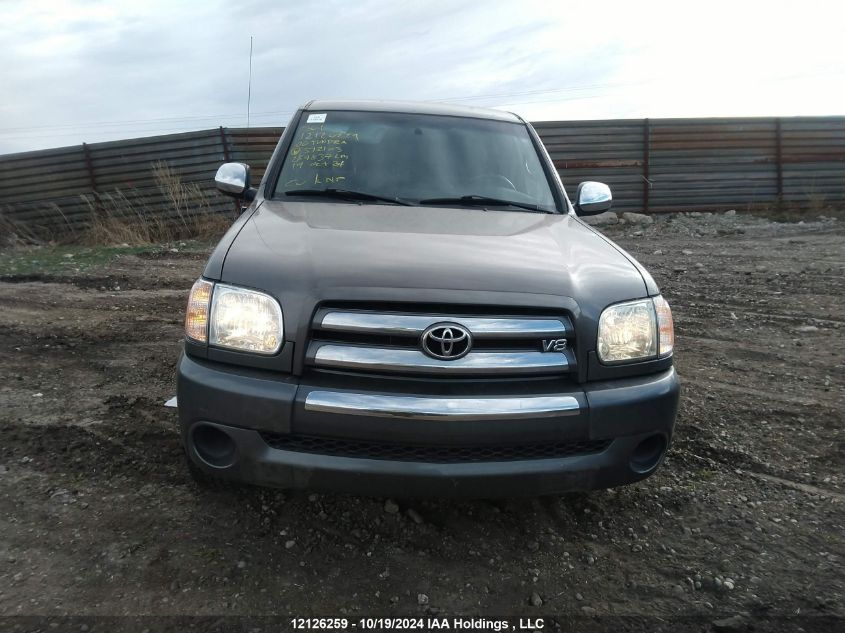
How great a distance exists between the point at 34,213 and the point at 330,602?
486 inches

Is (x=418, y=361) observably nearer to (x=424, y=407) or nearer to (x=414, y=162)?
(x=424, y=407)

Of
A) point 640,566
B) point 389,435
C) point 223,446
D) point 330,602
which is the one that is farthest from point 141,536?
point 640,566

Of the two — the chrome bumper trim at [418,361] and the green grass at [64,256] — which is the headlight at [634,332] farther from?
the green grass at [64,256]

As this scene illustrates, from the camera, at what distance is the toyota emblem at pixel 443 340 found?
6.60 feet

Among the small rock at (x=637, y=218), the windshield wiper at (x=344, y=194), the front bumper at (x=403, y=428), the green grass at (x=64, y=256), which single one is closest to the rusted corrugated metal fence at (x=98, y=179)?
the green grass at (x=64, y=256)

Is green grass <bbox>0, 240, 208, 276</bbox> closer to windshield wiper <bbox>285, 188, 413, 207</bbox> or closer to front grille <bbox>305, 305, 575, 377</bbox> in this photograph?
windshield wiper <bbox>285, 188, 413, 207</bbox>

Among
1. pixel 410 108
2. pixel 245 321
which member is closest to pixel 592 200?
pixel 410 108

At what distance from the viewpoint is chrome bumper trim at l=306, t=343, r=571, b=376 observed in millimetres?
Answer: 2012

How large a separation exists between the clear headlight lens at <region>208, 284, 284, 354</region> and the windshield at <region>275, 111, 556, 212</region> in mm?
1051

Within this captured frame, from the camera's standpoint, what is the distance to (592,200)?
3531mm

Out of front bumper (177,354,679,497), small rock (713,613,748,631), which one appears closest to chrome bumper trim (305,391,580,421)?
front bumper (177,354,679,497)

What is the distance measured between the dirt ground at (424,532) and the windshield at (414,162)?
1453 mm

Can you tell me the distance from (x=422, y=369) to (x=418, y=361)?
3 cm

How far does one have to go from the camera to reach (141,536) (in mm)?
2314
